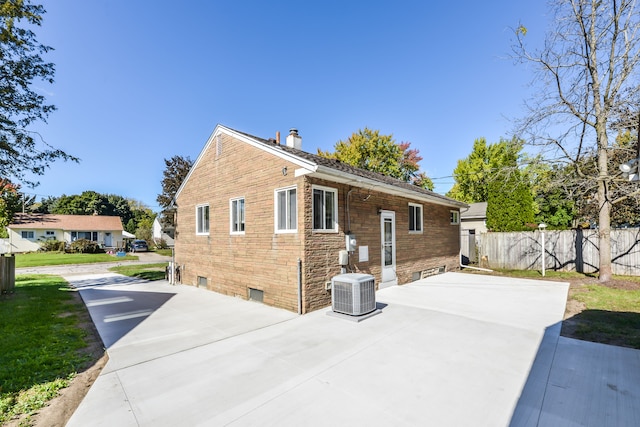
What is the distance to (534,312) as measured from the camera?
21.1 ft

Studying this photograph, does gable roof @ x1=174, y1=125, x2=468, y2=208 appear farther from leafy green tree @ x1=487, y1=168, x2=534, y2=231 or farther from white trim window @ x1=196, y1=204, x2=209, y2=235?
leafy green tree @ x1=487, y1=168, x2=534, y2=231

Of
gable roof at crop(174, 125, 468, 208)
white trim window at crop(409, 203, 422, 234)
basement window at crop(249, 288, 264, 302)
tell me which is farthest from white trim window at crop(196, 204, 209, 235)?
white trim window at crop(409, 203, 422, 234)

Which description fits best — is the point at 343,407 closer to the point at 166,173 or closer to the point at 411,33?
the point at 411,33

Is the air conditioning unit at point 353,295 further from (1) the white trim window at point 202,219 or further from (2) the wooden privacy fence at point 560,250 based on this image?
(2) the wooden privacy fence at point 560,250

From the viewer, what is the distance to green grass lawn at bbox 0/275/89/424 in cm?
323

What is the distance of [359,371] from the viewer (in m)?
3.68

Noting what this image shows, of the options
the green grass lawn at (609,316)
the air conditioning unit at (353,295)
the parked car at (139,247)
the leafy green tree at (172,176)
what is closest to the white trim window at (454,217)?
the green grass lawn at (609,316)

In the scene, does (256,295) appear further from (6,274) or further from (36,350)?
(6,274)

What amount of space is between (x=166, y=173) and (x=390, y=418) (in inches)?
1043

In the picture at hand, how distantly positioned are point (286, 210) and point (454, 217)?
11.0 meters

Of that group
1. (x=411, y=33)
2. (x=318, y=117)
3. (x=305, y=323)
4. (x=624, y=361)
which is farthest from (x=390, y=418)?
(x=318, y=117)

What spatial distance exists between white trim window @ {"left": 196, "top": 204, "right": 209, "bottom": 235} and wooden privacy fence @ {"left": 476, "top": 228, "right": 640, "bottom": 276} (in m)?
14.2

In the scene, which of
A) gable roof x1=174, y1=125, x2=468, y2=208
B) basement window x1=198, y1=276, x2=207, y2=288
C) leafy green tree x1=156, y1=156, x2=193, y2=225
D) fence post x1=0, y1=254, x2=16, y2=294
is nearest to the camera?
gable roof x1=174, y1=125, x2=468, y2=208

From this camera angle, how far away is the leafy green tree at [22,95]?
9.31 meters
